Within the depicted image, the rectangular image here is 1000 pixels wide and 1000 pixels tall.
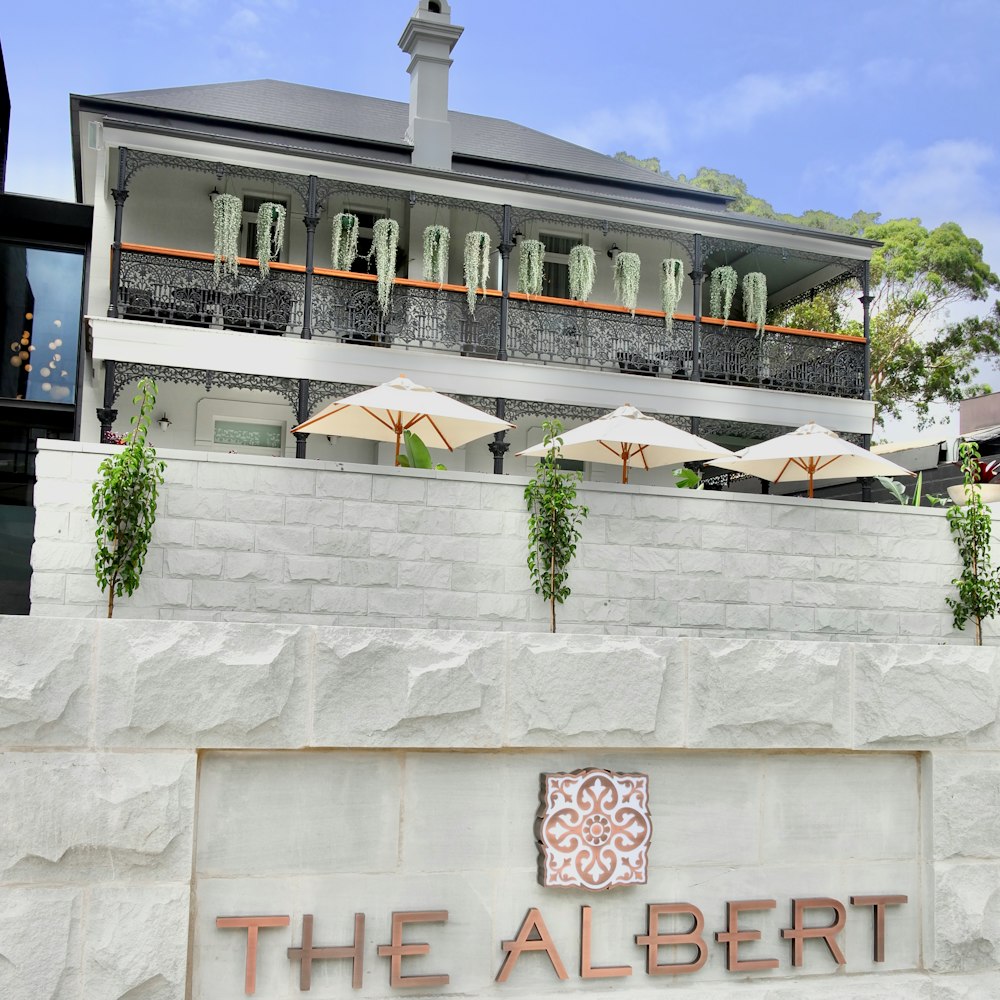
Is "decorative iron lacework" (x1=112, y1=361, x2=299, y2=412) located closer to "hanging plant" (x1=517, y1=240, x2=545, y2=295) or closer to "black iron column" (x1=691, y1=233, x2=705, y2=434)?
"hanging plant" (x1=517, y1=240, x2=545, y2=295)

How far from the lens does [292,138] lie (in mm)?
19391

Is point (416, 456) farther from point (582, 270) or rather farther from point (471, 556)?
point (582, 270)

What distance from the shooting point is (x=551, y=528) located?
8859mm

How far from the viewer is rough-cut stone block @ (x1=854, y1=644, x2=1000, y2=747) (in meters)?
5.24

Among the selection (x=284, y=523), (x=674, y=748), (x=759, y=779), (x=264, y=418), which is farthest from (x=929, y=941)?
(x=264, y=418)

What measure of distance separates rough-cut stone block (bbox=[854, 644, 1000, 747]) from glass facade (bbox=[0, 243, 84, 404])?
14695 millimetres

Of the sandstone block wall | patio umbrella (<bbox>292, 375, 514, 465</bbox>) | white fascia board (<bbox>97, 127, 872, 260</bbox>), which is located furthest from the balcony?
the sandstone block wall

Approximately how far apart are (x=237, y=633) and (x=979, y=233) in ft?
351

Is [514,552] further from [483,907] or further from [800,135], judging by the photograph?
[800,135]

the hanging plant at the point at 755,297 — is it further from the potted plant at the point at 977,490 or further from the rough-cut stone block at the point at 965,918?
the rough-cut stone block at the point at 965,918

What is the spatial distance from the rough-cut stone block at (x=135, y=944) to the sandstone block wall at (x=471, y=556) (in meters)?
4.34

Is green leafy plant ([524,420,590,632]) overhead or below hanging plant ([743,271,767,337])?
below

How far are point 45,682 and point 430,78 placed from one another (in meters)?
18.4

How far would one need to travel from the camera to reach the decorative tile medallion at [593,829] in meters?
4.76
